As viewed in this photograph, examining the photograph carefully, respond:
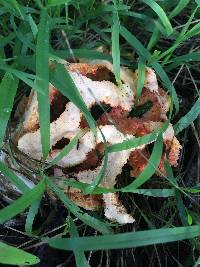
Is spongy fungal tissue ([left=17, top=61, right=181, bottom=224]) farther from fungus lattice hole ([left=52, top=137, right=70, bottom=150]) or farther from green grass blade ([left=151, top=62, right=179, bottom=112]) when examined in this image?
green grass blade ([left=151, top=62, right=179, bottom=112])

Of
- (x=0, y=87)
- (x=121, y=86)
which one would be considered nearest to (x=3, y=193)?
(x=0, y=87)

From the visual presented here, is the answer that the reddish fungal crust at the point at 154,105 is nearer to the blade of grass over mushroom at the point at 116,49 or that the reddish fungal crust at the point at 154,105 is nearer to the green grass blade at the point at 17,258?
the blade of grass over mushroom at the point at 116,49

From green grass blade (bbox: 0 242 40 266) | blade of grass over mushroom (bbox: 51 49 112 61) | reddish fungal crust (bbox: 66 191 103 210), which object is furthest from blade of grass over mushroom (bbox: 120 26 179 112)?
green grass blade (bbox: 0 242 40 266)

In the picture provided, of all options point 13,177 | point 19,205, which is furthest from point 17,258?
point 13,177

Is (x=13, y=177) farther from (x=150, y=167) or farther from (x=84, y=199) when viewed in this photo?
(x=150, y=167)

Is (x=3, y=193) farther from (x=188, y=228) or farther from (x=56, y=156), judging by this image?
(x=188, y=228)

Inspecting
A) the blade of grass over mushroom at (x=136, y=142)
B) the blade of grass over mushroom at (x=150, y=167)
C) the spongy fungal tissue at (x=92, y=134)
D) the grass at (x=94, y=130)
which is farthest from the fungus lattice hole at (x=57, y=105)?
the blade of grass over mushroom at (x=150, y=167)

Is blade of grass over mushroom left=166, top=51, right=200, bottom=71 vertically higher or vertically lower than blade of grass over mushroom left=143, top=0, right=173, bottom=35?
lower
